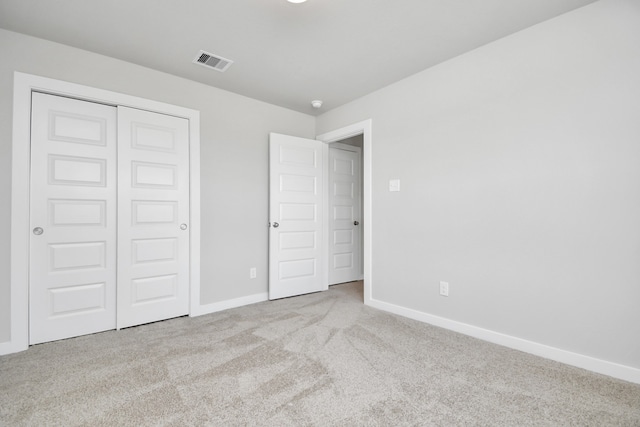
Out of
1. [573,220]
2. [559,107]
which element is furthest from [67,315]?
[559,107]

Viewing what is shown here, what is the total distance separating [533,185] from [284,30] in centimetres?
223

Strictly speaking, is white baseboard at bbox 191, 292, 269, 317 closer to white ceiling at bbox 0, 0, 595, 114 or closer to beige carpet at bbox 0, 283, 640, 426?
beige carpet at bbox 0, 283, 640, 426

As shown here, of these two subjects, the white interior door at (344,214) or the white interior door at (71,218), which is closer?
the white interior door at (71,218)

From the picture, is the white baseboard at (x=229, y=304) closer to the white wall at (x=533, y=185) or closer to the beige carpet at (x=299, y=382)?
the beige carpet at (x=299, y=382)

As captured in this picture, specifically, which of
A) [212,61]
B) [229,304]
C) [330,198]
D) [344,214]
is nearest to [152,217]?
A: [229,304]

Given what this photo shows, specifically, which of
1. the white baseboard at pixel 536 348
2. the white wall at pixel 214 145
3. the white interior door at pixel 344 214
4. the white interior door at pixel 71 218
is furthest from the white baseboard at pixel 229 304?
the white baseboard at pixel 536 348

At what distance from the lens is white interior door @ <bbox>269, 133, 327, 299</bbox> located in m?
3.58

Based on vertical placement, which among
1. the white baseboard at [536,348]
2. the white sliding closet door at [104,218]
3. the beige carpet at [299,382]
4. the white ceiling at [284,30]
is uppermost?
the white ceiling at [284,30]

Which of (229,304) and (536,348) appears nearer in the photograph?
(536,348)

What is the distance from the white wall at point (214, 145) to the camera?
2.22 m

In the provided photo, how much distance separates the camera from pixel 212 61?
2678mm

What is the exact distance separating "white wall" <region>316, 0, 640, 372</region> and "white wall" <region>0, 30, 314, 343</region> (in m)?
1.67

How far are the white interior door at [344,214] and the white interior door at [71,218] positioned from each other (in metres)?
2.71

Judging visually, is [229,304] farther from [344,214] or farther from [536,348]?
[536,348]
